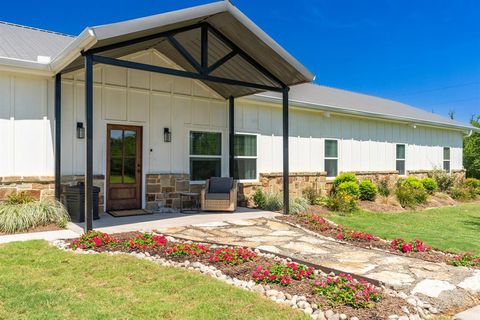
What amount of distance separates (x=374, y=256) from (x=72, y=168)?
613 cm

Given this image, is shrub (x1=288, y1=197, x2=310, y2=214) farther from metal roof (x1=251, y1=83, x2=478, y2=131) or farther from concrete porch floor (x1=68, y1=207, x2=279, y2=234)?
metal roof (x1=251, y1=83, x2=478, y2=131)

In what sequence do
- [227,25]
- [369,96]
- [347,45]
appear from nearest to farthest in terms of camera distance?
[227,25], [369,96], [347,45]

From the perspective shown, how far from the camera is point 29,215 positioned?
6.70 meters

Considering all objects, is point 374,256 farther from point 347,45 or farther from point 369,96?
point 347,45

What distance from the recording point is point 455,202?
577 inches

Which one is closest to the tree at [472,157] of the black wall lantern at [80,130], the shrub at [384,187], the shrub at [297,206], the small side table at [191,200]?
the shrub at [384,187]

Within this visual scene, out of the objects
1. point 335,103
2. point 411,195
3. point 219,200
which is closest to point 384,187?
point 411,195

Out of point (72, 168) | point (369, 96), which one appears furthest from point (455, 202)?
point (72, 168)

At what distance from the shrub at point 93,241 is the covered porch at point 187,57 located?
1.55 ft

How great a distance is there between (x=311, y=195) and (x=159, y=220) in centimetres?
546

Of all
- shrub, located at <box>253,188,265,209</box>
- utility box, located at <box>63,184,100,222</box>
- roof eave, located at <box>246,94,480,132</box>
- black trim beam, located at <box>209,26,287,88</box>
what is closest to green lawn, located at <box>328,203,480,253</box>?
shrub, located at <box>253,188,265,209</box>

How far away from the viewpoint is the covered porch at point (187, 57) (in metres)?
6.12

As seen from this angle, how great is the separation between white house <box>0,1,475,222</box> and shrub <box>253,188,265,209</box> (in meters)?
0.39

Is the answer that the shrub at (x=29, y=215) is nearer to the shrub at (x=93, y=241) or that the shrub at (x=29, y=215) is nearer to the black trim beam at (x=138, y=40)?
the shrub at (x=93, y=241)
